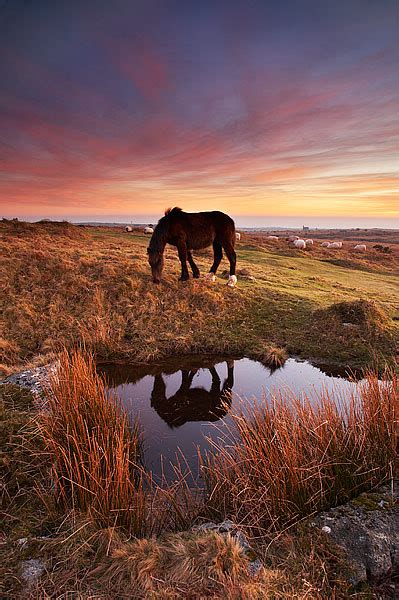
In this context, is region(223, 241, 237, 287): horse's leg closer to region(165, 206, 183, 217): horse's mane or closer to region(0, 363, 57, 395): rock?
region(165, 206, 183, 217): horse's mane

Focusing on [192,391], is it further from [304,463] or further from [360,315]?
[360,315]

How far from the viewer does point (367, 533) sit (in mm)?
2832

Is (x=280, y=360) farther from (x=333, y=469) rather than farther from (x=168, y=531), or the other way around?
(x=168, y=531)

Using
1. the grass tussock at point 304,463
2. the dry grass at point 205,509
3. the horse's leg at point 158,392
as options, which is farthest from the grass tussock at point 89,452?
the horse's leg at point 158,392

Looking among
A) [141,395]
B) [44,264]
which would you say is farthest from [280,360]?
[44,264]

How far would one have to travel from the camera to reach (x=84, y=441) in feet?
13.1

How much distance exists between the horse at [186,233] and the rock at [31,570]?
30.1 feet

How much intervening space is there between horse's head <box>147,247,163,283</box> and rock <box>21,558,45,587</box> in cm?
921

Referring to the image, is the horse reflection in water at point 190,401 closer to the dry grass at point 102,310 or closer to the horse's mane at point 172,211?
the dry grass at point 102,310

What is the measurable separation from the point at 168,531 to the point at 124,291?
8.84m

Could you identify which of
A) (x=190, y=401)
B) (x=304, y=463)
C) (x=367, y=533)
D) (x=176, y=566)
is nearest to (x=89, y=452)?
(x=176, y=566)


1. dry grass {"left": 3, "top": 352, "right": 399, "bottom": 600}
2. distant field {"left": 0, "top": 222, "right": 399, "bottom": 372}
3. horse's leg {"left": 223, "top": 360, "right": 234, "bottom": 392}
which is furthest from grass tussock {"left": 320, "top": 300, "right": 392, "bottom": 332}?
dry grass {"left": 3, "top": 352, "right": 399, "bottom": 600}

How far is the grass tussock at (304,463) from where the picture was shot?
322 cm

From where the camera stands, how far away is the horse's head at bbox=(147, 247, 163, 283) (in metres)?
11.2
